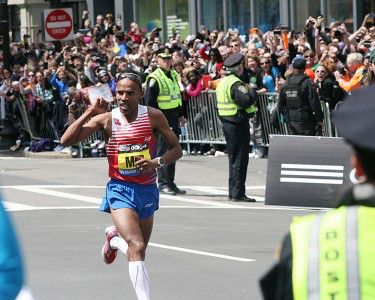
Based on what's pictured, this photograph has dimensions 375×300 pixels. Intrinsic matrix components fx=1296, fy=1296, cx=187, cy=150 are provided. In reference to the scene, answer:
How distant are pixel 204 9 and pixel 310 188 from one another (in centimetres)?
2179

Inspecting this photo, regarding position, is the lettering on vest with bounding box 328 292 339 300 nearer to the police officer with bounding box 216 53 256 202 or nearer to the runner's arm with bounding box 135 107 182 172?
the runner's arm with bounding box 135 107 182 172

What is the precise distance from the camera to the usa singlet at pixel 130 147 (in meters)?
9.45

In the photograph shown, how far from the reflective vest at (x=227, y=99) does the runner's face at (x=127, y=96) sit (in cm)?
751

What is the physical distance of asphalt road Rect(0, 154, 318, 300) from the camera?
10.6m

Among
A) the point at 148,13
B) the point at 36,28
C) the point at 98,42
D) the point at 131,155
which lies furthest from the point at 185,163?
the point at 36,28

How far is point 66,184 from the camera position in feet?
64.1

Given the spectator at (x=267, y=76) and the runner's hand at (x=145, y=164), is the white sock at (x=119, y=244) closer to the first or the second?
the runner's hand at (x=145, y=164)

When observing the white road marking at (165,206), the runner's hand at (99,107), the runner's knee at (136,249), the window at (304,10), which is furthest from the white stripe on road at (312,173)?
the window at (304,10)

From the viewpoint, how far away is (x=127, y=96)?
9.58m

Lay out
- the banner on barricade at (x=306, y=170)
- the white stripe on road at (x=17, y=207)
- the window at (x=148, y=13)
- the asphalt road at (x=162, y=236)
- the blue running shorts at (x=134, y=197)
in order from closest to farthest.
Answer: the blue running shorts at (x=134, y=197), the asphalt road at (x=162, y=236), the banner on barricade at (x=306, y=170), the white stripe on road at (x=17, y=207), the window at (x=148, y=13)

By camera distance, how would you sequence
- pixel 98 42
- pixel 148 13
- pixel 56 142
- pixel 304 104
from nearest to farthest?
pixel 304 104, pixel 56 142, pixel 98 42, pixel 148 13

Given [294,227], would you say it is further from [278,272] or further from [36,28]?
[36,28]

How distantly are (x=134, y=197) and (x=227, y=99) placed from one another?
8076 millimetres

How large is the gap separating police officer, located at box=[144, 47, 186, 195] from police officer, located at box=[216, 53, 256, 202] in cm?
82
